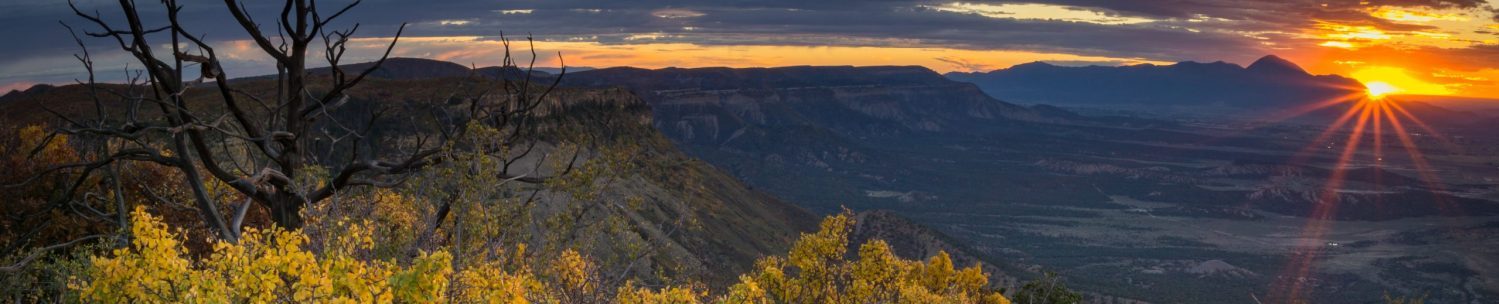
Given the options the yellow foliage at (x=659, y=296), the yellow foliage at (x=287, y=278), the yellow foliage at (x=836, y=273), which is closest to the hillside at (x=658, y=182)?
the yellow foliage at (x=836, y=273)

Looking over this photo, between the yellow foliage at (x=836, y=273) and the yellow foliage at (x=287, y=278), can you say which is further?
the yellow foliage at (x=836, y=273)


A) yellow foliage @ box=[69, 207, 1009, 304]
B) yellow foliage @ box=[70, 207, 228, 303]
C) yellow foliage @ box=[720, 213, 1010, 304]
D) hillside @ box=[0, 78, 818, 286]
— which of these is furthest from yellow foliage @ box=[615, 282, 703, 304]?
hillside @ box=[0, 78, 818, 286]

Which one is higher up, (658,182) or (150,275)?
(150,275)

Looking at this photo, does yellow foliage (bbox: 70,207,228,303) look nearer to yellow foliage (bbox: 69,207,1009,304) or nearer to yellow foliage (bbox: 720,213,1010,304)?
yellow foliage (bbox: 69,207,1009,304)

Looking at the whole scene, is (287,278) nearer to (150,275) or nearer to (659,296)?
(150,275)

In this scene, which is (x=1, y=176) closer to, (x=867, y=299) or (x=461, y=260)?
(x=461, y=260)

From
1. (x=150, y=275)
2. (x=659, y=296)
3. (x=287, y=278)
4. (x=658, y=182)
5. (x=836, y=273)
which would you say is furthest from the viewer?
(x=658, y=182)

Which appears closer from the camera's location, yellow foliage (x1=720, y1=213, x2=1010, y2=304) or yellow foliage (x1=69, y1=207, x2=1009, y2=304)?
yellow foliage (x1=69, y1=207, x2=1009, y2=304)

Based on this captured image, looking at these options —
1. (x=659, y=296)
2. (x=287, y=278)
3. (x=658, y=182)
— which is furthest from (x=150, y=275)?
(x=658, y=182)

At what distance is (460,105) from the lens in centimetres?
7269

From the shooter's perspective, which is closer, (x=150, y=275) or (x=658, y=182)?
(x=150, y=275)

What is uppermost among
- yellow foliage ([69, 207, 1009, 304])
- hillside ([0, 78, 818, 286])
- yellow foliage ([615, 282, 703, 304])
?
yellow foliage ([69, 207, 1009, 304])

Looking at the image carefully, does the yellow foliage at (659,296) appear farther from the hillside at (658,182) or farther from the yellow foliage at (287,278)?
the hillside at (658,182)

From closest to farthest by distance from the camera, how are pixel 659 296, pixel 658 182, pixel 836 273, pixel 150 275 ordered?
pixel 150 275
pixel 659 296
pixel 836 273
pixel 658 182
